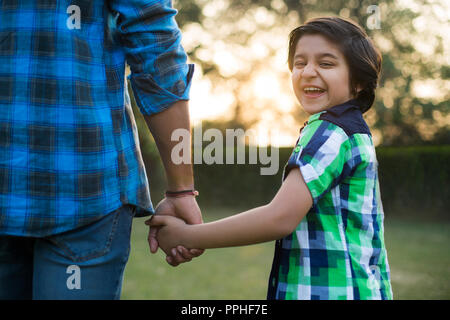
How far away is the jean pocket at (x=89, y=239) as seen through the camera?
1466 millimetres

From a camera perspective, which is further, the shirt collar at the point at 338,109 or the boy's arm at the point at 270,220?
the shirt collar at the point at 338,109

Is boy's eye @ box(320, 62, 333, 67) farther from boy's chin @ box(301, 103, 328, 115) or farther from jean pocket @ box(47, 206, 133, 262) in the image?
jean pocket @ box(47, 206, 133, 262)

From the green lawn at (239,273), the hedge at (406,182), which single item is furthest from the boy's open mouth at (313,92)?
the hedge at (406,182)

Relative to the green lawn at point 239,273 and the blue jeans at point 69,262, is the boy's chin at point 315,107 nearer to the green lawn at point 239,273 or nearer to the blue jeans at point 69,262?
the blue jeans at point 69,262

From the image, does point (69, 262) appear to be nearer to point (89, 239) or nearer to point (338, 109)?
point (89, 239)

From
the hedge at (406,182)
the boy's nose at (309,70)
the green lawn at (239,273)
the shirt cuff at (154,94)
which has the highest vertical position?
the boy's nose at (309,70)

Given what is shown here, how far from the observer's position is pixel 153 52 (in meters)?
1.66

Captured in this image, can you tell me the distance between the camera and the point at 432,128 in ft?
51.4

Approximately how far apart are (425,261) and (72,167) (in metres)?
7.07

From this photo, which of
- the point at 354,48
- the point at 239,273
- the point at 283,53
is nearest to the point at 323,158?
the point at 354,48

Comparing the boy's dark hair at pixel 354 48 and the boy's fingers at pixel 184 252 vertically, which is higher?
the boy's dark hair at pixel 354 48

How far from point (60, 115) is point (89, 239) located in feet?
1.25

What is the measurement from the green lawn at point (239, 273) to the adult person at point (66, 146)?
12.3 feet

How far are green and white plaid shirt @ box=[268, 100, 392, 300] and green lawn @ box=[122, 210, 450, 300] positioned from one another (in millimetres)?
3658
